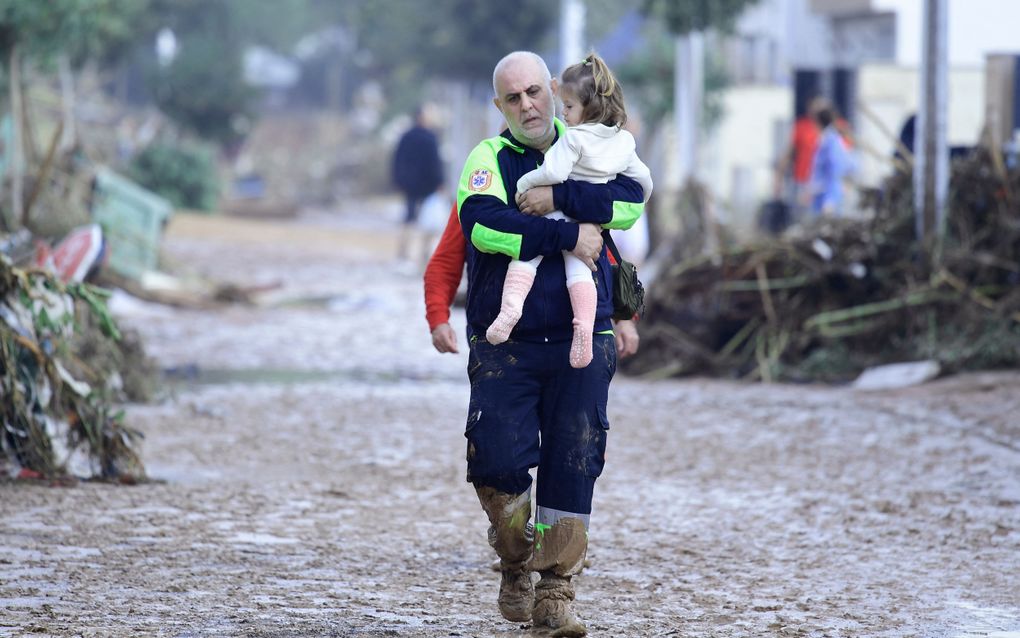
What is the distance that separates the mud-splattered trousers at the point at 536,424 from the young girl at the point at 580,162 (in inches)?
4.1

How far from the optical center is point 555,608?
4590 mm

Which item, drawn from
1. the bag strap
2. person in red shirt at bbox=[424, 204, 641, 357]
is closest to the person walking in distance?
person in red shirt at bbox=[424, 204, 641, 357]

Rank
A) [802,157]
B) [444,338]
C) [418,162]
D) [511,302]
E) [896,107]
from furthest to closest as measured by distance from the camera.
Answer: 1. [896,107]
2. [418,162]
3. [802,157]
4. [444,338]
5. [511,302]

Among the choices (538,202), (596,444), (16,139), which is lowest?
(596,444)

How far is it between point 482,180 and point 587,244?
1.20ft

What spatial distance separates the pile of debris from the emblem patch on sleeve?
707 centimetres

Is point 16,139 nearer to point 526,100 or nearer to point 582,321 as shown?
point 526,100

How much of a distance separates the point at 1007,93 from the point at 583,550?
12.9 metres

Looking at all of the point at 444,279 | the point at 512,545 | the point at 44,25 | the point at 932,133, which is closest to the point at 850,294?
the point at 932,133

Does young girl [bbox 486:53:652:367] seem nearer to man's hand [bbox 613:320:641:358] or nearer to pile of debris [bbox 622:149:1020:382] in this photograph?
man's hand [bbox 613:320:641:358]

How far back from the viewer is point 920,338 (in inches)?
448

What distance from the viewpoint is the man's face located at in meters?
4.59

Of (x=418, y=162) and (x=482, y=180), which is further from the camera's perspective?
(x=418, y=162)

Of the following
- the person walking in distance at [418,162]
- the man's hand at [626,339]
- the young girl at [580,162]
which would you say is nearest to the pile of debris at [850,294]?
the man's hand at [626,339]
